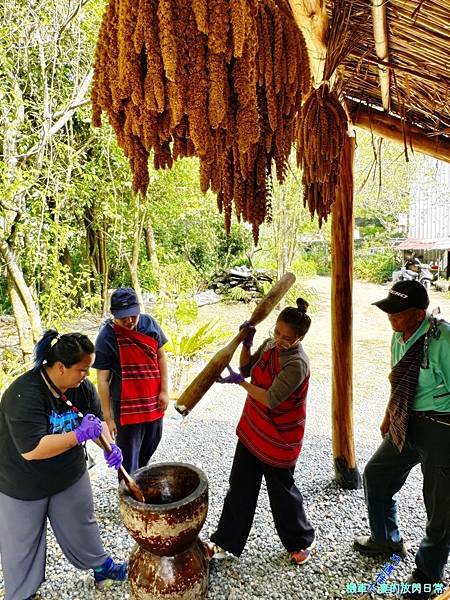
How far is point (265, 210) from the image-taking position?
3.44 ft

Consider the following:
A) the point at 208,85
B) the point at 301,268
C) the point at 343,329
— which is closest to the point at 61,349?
the point at 208,85

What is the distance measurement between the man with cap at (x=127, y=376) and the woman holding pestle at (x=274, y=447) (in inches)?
28.5

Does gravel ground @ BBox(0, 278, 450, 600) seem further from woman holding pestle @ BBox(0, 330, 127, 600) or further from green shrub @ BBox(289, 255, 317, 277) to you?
green shrub @ BBox(289, 255, 317, 277)

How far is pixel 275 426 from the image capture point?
2336 mm

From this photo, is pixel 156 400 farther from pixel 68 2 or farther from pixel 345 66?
pixel 68 2

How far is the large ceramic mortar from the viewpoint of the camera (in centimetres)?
193

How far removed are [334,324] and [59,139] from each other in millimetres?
3730

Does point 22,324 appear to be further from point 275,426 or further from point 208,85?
point 208,85

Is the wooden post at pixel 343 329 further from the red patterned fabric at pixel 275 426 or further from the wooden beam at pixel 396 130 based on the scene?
the red patterned fabric at pixel 275 426

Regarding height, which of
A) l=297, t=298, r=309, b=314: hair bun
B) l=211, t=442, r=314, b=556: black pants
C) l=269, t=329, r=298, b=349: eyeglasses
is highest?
l=297, t=298, r=309, b=314: hair bun

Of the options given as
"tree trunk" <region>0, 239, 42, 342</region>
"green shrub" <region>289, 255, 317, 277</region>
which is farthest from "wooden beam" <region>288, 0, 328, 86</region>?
"green shrub" <region>289, 255, 317, 277</region>

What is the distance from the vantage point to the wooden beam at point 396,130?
255cm

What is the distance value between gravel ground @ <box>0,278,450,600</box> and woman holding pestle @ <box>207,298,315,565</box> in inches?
5.7

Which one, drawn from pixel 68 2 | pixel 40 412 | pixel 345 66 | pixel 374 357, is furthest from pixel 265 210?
pixel 374 357
